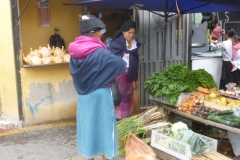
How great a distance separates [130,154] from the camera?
458 cm

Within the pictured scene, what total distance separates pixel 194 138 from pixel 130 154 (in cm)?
89

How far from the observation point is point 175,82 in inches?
212

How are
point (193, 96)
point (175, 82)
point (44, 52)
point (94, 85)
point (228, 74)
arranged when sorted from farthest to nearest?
point (228, 74)
point (44, 52)
point (175, 82)
point (193, 96)
point (94, 85)

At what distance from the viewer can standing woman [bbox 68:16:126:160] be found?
12.7ft

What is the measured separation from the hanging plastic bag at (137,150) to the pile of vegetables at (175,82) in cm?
99

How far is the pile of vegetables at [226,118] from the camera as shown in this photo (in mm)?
4492

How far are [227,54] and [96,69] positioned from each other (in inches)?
197

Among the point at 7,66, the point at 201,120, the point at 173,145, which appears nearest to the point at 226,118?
the point at 201,120

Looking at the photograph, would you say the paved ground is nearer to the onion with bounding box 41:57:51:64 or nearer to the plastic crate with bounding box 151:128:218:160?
the plastic crate with bounding box 151:128:218:160

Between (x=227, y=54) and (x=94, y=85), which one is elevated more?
(x=227, y=54)

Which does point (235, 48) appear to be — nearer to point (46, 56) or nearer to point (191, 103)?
point (191, 103)

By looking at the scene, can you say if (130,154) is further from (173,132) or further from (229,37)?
(229,37)

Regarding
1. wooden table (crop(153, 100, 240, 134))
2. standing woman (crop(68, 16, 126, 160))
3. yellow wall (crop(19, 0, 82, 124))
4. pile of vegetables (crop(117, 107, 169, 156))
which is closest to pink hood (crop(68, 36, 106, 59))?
standing woman (crop(68, 16, 126, 160))

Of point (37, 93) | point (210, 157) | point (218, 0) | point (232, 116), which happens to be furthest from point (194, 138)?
point (37, 93)
